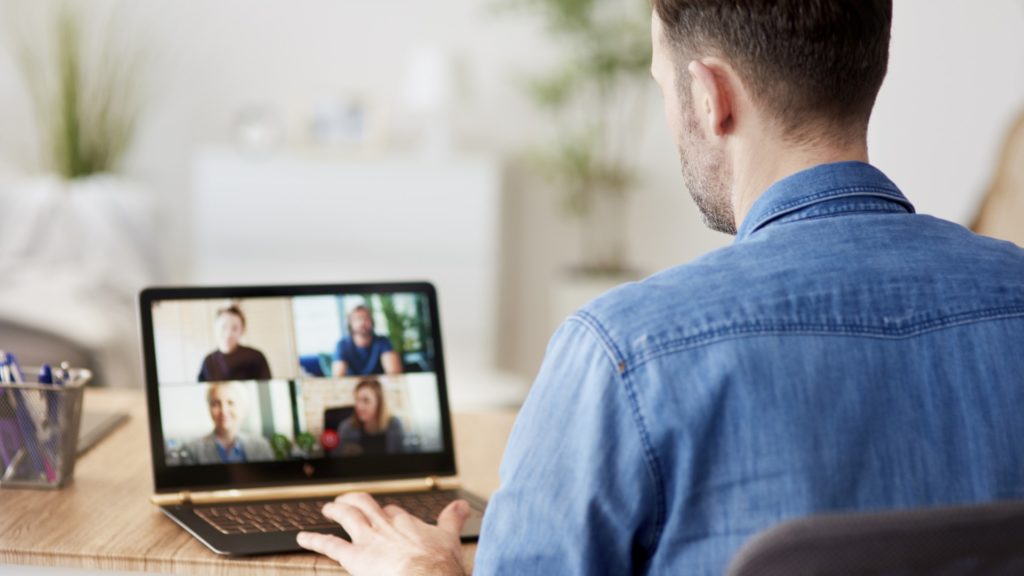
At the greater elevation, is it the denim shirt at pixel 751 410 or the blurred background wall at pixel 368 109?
the blurred background wall at pixel 368 109

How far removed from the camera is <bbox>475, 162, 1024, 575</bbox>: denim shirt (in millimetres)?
839

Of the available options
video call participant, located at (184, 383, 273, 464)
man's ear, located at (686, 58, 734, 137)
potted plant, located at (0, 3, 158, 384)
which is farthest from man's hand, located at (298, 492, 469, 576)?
potted plant, located at (0, 3, 158, 384)

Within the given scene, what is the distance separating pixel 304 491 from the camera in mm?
1354

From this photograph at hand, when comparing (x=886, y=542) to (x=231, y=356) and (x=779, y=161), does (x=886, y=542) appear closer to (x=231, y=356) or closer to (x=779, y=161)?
(x=779, y=161)

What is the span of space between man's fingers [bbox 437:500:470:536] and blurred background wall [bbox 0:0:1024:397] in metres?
3.10

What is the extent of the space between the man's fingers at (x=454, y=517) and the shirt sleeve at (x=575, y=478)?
0.31 metres

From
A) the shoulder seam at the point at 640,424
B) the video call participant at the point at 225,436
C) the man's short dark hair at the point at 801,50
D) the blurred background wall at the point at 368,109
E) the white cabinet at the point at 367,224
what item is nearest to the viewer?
the shoulder seam at the point at 640,424

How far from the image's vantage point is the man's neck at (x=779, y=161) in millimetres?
1003

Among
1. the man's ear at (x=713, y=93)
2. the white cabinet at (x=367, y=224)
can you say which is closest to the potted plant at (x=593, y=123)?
the white cabinet at (x=367, y=224)

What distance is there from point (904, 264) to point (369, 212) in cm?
360

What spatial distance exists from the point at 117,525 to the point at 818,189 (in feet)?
2.57

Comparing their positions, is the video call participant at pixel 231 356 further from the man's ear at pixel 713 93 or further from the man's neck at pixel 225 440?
the man's ear at pixel 713 93

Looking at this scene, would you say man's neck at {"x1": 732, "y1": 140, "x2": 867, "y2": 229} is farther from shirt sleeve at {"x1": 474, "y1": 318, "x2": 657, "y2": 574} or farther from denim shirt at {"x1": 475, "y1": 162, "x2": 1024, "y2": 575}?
shirt sleeve at {"x1": 474, "y1": 318, "x2": 657, "y2": 574}

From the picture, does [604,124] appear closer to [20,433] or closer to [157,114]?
[157,114]
